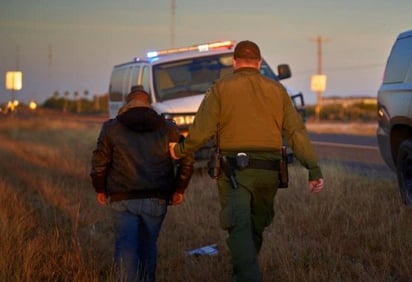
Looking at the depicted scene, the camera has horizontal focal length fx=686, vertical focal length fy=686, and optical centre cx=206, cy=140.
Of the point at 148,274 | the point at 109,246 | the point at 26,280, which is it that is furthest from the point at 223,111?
the point at 109,246

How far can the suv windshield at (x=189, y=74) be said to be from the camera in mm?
12109

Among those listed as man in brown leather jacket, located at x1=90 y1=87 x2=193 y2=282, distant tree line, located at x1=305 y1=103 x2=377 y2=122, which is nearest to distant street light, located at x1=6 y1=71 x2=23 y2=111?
man in brown leather jacket, located at x1=90 y1=87 x2=193 y2=282

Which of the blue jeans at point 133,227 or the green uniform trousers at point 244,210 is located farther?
the blue jeans at point 133,227

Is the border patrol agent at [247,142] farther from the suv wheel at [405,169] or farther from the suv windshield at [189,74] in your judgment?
the suv windshield at [189,74]

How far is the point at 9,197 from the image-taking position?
9266 mm

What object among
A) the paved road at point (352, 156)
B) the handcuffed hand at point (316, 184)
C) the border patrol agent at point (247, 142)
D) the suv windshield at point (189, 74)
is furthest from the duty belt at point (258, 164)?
the paved road at point (352, 156)

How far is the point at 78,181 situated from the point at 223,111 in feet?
26.3

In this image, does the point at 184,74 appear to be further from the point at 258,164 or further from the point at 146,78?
the point at 258,164

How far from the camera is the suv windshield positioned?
39.7ft

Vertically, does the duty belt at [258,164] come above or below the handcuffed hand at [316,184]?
above

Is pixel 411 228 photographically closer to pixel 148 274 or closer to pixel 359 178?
pixel 148 274

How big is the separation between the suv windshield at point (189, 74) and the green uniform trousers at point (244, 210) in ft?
23.6

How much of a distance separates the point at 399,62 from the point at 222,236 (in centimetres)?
298

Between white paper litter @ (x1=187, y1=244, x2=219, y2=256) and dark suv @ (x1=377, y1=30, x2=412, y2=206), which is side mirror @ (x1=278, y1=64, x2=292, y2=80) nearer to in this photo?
dark suv @ (x1=377, y1=30, x2=412, y2=206)
